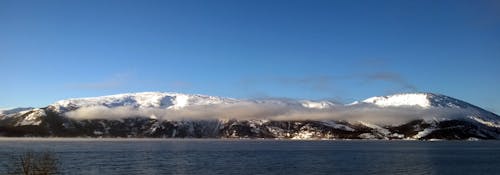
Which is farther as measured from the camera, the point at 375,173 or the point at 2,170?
the point at 375,173

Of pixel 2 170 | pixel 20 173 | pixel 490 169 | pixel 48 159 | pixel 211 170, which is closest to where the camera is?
pixel 48 159

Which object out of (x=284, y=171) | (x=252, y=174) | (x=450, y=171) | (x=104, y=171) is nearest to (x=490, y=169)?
(x=450, y=171)

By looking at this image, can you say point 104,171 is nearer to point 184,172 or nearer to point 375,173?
point 184,172

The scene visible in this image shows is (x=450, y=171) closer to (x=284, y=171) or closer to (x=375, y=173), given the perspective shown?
(x=375, y=173)

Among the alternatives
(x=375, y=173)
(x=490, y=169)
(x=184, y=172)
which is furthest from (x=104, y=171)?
(x=490, y=169)

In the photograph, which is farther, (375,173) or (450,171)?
(450,171)

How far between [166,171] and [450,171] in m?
51.7

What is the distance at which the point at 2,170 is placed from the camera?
85.7 m

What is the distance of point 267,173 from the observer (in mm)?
94375

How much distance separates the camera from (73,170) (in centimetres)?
9475

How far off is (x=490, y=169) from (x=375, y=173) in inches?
1079

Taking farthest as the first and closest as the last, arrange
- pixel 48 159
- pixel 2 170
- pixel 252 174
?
pixel 252 174, pixel 2 170, pixel 48 159

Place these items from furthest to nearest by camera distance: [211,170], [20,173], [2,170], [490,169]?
[490,169] < [211,170] < [2,170] < [20,173]

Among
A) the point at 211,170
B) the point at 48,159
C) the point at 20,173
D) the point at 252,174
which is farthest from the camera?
the point at 211,170
